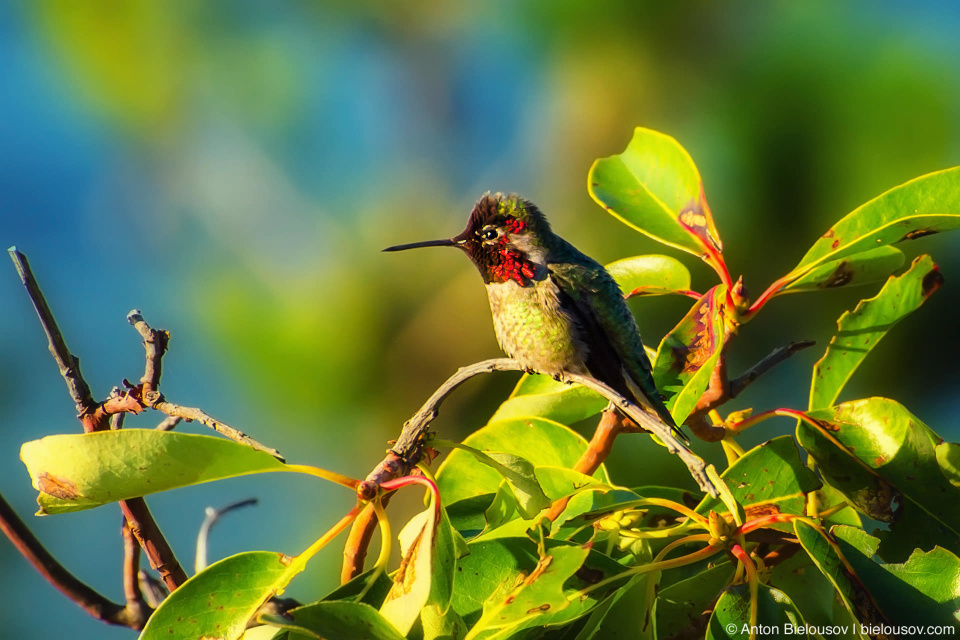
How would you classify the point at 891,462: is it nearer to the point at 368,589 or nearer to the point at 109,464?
the point at 368,589

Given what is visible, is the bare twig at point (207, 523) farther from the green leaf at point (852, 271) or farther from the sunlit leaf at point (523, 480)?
the green leaf at point (852, 271)

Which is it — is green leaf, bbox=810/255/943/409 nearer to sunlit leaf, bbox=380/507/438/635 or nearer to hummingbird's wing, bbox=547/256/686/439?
hummingbird's wing, bbox=547/256/686/439

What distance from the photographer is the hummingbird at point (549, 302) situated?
1373 mm

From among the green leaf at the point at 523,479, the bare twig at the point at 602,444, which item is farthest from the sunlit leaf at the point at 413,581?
the bare twig at the point at 602,444

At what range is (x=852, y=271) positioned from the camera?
1.28m

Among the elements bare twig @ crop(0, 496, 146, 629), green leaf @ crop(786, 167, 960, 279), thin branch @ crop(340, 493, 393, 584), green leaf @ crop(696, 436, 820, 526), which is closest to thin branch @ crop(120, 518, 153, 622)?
bare twig @ crop(0, 496, 146, 629)

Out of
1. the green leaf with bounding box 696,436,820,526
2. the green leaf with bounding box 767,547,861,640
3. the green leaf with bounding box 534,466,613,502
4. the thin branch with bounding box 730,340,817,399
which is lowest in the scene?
the green leaf with bounding box 767,547,861,640

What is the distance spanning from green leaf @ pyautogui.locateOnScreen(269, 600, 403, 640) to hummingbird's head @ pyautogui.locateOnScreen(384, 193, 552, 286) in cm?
86

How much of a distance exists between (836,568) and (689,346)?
0.40 metres

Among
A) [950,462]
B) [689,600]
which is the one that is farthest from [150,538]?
[950,462]

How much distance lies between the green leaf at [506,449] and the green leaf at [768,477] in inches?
7.7

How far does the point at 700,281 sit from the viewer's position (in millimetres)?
3068

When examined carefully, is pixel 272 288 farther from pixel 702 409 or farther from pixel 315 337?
pixel 702 409

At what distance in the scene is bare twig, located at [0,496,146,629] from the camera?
885 millimetres
